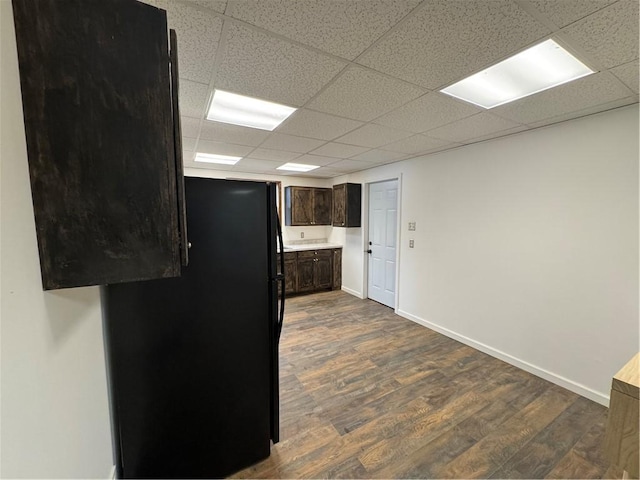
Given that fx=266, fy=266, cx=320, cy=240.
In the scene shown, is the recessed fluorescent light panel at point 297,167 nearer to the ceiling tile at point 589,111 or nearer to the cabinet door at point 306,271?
the cabinet door at point 306,271

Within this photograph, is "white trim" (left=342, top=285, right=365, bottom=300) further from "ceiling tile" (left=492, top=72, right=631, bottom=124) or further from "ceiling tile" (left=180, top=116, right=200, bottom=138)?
"ceiling tile" (left=180, top=116, right=200, bottom=138)

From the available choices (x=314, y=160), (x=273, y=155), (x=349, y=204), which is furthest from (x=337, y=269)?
(x=273, y=155)

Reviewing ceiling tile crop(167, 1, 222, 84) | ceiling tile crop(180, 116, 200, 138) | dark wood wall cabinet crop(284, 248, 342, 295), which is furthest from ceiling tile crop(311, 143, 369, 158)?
dark wood wall cabinet crop(284, 248, 342, 295)

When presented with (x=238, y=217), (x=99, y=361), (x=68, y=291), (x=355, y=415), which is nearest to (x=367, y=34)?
(x=238, y=217)

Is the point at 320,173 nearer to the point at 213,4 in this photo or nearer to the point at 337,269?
the point at 337,269

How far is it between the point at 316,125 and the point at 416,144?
4.35ft

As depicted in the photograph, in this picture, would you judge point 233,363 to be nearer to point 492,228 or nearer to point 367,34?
point 367,34

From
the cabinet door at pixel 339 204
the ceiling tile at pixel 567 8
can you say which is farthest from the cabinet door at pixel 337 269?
the ceiling tile at pixel 567 8

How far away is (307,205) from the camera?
540 cm

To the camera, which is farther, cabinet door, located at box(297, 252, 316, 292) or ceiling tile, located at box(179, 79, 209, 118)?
cabinet door, located at box(297, 252, 316, 292)

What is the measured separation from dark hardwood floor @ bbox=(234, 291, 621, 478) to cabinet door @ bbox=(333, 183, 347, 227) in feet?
7.82

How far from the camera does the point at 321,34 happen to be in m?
1.24

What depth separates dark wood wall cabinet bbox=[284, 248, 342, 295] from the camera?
4.91m

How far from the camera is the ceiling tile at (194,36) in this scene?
1.13 meters
